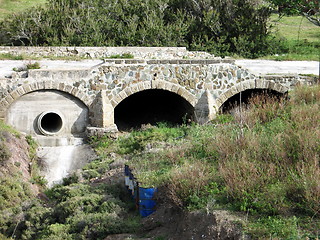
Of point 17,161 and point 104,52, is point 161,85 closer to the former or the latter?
point 17,161

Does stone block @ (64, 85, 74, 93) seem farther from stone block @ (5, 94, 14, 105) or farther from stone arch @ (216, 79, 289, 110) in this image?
stone arch @ (216, 79, 289, 110)

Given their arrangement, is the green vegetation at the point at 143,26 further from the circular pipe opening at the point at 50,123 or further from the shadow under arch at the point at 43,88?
the shadow under arch at the point at 43,88

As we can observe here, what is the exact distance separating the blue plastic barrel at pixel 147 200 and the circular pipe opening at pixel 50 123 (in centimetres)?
981

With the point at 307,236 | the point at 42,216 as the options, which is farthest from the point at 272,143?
the point at 42,216

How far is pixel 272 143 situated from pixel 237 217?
2.99 metres

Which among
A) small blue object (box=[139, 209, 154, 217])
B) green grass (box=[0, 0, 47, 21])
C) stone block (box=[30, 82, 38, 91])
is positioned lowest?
small blue object (box=[139, 209, 154, 217])

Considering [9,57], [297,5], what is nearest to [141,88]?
[9,57]

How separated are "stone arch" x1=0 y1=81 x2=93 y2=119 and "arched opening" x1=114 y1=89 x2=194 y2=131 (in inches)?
102

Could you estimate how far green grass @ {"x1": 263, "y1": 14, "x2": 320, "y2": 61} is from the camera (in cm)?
3282

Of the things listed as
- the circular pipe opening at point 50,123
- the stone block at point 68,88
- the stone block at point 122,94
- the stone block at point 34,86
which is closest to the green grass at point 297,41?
the stone block at point 122,94

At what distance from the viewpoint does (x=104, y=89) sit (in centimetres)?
2294

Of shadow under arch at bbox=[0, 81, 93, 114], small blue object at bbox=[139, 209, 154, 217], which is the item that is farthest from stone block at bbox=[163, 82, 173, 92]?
small blue object at bbox=[139, 209, 154, 217]

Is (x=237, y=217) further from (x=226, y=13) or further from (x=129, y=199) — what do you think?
(x=226, y=13)

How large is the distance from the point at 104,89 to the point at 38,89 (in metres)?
2.52
